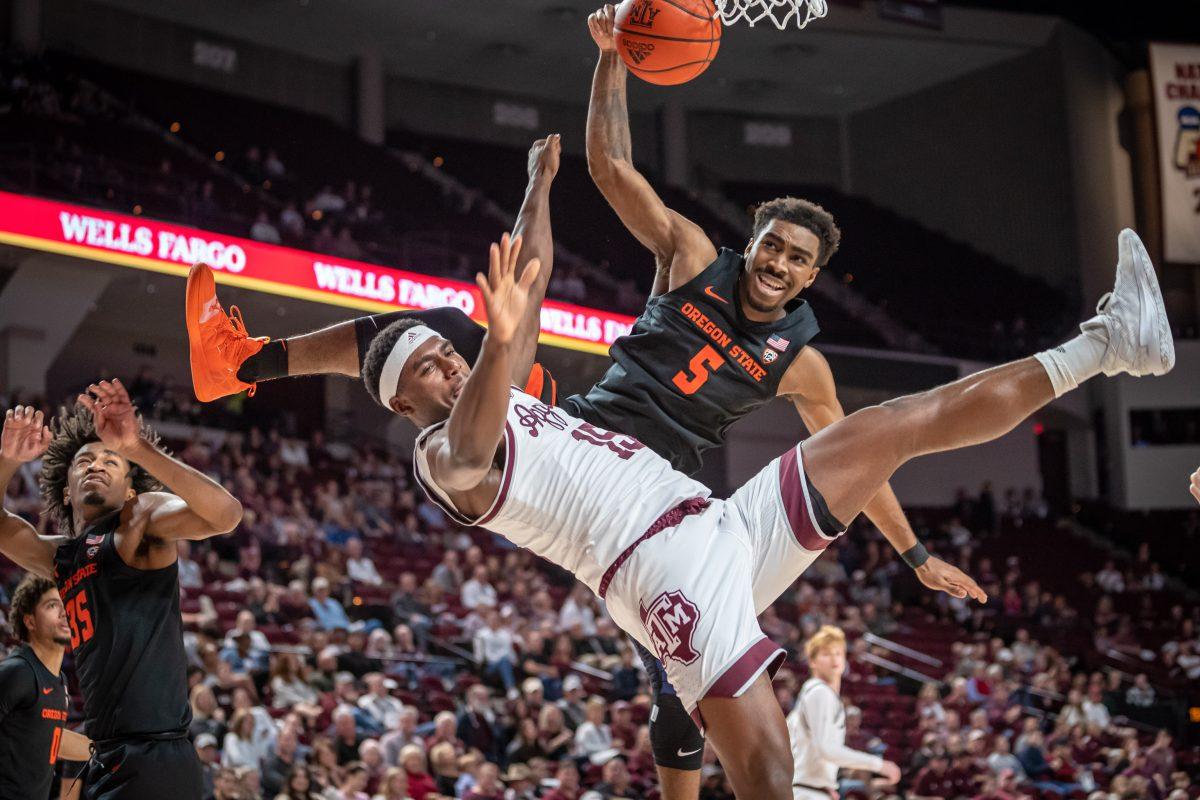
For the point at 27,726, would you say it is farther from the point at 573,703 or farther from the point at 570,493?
the point at 573,703

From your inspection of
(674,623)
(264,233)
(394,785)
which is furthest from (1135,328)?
(264,233)

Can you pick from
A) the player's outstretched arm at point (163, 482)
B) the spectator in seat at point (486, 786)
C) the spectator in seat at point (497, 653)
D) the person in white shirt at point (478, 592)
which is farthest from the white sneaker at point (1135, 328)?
the person in white shirt at point (478, 592)

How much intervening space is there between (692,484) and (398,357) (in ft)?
3.23

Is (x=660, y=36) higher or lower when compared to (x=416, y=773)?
higher

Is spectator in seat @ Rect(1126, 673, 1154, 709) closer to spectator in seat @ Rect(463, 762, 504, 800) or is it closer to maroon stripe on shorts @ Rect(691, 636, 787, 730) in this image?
spectator in seat @ Rect(463, 762, 504, 800)

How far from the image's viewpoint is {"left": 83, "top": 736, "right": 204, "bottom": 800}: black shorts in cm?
426

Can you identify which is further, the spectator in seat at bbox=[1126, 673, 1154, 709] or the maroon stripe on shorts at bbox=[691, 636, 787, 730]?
the spectator in seat at bbox=[1126, 673, 1154, 709]

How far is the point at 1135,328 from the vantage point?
13.7 feet

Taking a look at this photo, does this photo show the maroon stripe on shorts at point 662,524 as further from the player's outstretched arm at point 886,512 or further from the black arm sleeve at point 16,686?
the black arm sleeve at point 16,686

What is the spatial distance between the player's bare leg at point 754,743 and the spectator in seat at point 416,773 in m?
6.11

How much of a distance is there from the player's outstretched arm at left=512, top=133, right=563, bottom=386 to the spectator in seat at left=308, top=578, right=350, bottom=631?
291 inches

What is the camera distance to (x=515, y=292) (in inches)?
145

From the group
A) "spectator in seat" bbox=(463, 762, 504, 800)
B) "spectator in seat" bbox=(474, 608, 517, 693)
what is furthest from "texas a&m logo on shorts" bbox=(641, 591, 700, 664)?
"spectator in seat" bbox=(474, 608, 517, 693)

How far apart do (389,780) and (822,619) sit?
889 centimetres
